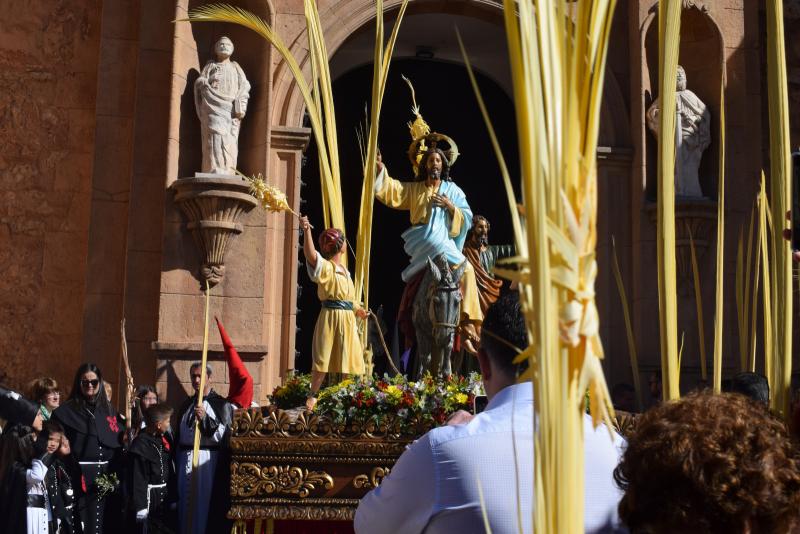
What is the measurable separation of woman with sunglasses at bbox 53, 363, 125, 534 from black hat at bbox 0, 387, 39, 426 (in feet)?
6.98

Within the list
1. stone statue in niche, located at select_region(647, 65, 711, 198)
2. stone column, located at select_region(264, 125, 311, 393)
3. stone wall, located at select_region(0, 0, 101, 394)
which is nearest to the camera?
stone column, located at select_region(264, 125, 311, 393)

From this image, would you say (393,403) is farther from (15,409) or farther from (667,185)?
(667,185)

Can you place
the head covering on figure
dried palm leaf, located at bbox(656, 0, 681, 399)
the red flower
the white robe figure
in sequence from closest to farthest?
dried palm leaf, located at bbox(656, 0, 681, 399) → the head covering on figure → the white robe figure → the red flower

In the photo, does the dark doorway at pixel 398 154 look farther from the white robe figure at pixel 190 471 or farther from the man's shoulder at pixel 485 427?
the man's shoulder at pixel 485 427

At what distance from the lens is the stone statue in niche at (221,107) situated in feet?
35.8

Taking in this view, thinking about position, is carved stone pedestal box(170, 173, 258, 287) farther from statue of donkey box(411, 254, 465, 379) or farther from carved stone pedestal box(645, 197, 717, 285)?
carved stone pedestal box(645, 197, 717, 285)

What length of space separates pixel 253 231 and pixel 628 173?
152 inches

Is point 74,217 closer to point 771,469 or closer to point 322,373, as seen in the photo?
point 322,373

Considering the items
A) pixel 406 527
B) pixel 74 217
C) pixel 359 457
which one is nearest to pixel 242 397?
pixel 74 217

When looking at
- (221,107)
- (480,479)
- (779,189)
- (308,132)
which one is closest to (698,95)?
(308,132)

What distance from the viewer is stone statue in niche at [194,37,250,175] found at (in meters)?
10.9

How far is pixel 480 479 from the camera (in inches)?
85.7

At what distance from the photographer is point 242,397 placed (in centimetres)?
955

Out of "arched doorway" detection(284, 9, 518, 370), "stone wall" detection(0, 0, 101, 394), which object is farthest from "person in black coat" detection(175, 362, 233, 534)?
"arched doorway" detection(284, 9, 518, 370)
